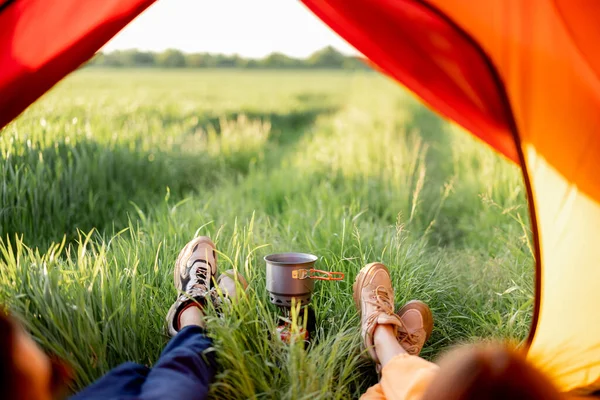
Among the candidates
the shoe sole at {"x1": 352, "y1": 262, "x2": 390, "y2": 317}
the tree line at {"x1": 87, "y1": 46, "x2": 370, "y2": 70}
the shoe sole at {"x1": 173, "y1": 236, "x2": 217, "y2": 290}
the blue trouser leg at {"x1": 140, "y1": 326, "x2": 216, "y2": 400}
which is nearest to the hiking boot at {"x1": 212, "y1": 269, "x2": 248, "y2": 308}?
the shoe sole at {"x1": 173, "y1": 236, "x2": 217, "y2": 290}

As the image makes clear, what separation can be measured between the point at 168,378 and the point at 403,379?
69 centimetres

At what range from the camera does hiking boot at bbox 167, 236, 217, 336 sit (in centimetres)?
205

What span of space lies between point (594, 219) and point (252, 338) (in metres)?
1.21

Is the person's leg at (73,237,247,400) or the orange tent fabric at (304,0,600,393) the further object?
the orange tent fabric at (304,0,600,393)

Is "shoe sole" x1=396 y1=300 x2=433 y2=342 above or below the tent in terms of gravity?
below

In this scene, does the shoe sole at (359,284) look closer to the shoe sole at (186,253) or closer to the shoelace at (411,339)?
the shoelace at (411,339)

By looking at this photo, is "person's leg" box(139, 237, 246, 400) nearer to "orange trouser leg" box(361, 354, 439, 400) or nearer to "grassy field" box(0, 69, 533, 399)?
"grassy field" box(0, 69, 533, 399)

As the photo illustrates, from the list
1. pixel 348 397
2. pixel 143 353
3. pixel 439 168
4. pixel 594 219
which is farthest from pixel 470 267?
pixel 439 168

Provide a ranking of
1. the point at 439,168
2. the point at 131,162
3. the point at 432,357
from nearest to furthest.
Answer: the point at 432,357
the point at 131,162
the point at 439,168

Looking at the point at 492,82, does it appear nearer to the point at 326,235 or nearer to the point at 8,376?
the point at 326,235

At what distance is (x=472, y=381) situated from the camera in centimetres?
127

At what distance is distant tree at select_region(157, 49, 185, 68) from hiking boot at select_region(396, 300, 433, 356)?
147ft

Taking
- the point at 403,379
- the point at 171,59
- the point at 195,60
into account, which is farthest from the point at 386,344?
the point at 195,60

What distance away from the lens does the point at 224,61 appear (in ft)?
171
